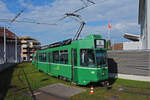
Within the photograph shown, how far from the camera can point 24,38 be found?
94.8m

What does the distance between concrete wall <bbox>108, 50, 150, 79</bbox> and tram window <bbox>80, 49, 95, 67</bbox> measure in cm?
586

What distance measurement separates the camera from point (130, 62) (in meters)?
13.9

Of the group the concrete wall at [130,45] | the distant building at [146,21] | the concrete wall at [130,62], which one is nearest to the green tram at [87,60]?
the concrete wall at [130,62]

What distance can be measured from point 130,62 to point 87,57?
6.12 metres

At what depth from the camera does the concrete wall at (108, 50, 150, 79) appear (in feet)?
42.0

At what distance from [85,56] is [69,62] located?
1.91 m

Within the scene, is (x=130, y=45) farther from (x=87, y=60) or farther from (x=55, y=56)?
(x=87, y=60)

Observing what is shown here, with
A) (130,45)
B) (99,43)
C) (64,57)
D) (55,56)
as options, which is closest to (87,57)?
(99,43)

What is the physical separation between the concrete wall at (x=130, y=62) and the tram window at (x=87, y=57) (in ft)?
19.2

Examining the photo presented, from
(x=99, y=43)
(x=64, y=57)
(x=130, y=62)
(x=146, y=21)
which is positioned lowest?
(x=130, y=62)

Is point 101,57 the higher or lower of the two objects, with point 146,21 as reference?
lower

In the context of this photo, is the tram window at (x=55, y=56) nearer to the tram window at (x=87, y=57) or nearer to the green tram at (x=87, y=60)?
the green tram at (x=87, y=60)

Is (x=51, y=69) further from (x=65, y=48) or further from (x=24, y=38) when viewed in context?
(x=24, y=38)

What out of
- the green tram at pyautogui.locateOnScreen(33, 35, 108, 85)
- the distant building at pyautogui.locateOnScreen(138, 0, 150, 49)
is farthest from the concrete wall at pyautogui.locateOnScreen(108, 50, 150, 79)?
the green tram at pyautogui.locateOnScreen(33, 35, 108, 85)
